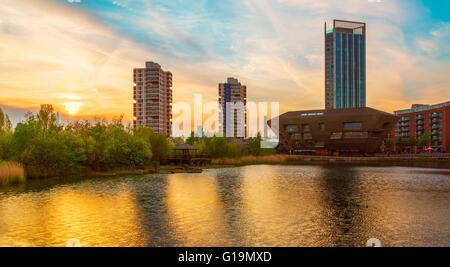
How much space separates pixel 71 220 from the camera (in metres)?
19.3

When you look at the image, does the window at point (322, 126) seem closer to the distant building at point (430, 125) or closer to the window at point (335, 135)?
the window at point (335, 135)

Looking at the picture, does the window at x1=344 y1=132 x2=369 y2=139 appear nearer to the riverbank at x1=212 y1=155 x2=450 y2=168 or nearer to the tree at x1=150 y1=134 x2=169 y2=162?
the riverbank at x1=212 y1=155 x2=450 y2=168

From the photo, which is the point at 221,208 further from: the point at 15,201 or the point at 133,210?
the point at 15,201

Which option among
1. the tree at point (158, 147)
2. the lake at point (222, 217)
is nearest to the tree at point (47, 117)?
the tree at point (158, 147)

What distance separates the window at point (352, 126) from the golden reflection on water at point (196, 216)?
4054 inches

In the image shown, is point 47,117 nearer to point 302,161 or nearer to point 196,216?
A: point 196,216

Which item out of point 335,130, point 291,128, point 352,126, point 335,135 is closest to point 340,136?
point 335,135

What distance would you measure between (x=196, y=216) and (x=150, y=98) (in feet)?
509

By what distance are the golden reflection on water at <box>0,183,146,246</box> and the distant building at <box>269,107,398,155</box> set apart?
356 ft

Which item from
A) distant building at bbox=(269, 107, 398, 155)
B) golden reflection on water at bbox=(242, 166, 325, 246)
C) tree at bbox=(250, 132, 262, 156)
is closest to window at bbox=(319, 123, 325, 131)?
distant building at bbox=(269, 107, 398, 155)

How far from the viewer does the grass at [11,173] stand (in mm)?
35094
